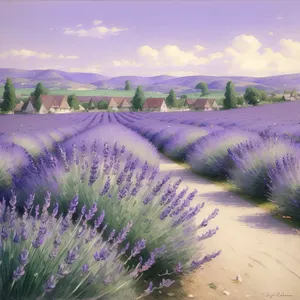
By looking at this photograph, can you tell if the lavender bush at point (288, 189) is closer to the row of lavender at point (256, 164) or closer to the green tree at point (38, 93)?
the row of lavender at point (256, 164)

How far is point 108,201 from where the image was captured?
8.97 feet

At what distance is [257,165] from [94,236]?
3.86 metres

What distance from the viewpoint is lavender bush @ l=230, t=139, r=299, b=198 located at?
5.40 metres

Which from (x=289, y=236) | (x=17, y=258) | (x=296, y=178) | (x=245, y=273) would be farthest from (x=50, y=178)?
(x=296, y=178)

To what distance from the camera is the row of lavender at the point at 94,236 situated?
5.81ft

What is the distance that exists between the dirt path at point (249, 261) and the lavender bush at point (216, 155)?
231 centimetres

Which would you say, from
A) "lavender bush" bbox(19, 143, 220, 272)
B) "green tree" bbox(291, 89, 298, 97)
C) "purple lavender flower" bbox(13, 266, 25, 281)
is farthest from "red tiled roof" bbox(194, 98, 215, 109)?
"purple lavender flower" bbox(13, 266, 25, 281)

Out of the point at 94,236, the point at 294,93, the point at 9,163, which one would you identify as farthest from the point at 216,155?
the point at 294,93

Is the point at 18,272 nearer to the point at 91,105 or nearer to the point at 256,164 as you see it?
the point at 256,164

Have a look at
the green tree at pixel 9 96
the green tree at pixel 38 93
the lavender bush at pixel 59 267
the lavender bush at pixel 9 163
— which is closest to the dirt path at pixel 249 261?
the lavender bush at pixel 59 267

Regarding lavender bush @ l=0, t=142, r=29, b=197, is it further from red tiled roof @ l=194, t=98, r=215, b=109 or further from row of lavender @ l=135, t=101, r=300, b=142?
red tiled roof @ l=194, t=98, r=215, b=109

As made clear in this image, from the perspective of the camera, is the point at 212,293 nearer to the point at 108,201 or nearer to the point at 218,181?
the point at 108,201

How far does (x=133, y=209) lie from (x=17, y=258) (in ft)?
3.33
